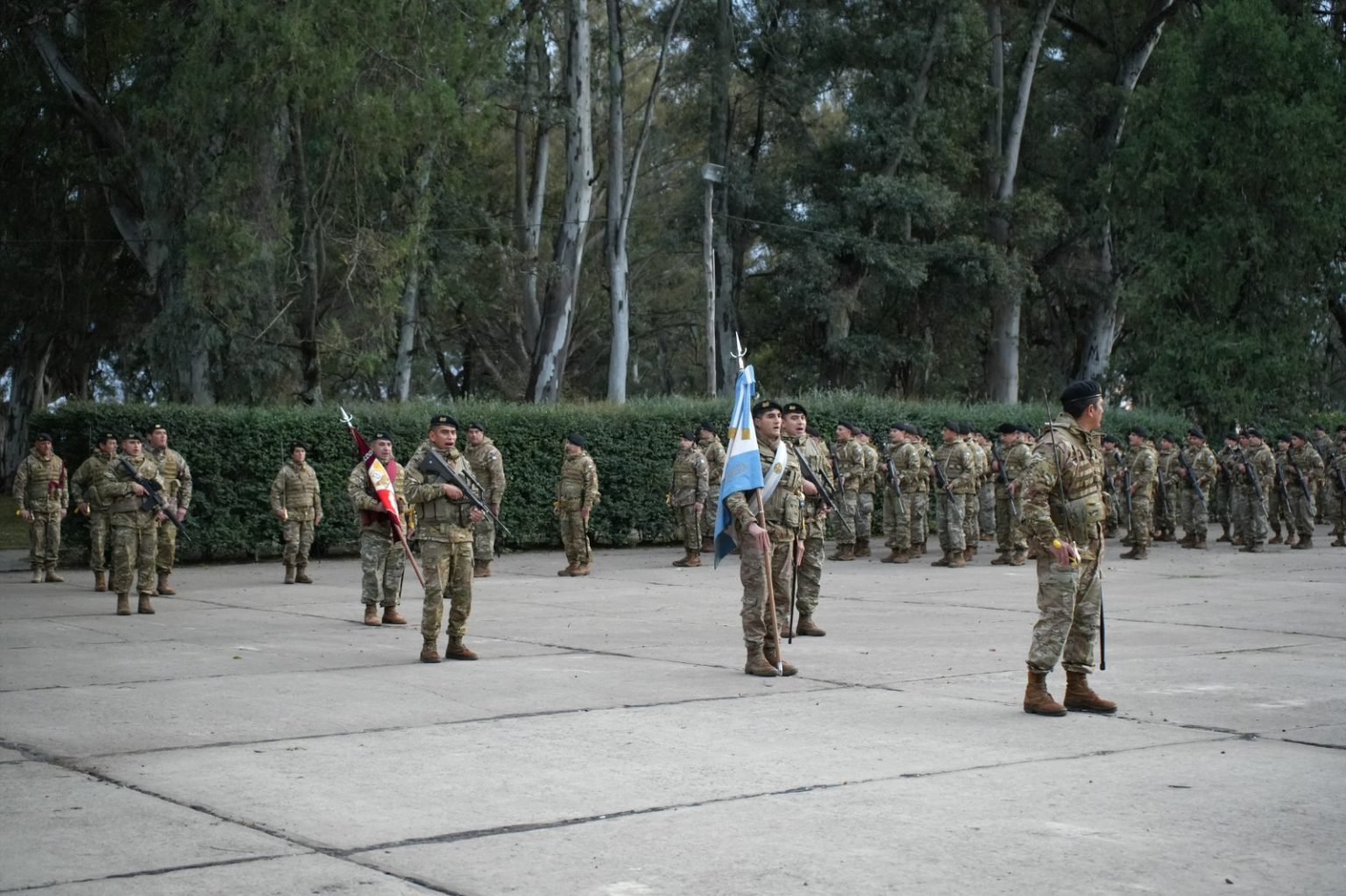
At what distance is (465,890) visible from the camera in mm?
5656

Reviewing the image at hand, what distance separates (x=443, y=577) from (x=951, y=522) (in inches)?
470

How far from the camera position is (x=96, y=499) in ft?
62.8

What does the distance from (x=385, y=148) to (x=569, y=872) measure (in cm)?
2387

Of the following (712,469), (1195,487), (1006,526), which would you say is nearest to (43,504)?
(712,469)

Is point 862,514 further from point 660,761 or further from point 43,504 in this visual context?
point 660,761

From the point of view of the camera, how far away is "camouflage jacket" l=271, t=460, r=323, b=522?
2009 cm

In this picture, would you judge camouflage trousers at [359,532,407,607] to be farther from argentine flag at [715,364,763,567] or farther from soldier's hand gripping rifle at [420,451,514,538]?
argentine flag at [715,364,763,567]

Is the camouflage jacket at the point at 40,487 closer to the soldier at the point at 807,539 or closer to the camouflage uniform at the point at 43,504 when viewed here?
the camouflage uniform at the point at 43,504

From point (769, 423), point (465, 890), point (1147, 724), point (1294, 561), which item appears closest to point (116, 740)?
point (465, 890)

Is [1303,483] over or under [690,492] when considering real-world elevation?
over

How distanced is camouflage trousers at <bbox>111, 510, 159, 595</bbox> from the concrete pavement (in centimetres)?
104

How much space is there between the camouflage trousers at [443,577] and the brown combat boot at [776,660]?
2.34m

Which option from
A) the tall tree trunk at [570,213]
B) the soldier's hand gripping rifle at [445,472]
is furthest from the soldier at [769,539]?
the tall tree trunk at [570,213]

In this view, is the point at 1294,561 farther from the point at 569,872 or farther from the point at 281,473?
the point at 569,872
